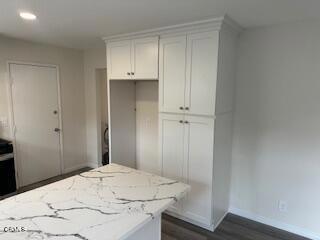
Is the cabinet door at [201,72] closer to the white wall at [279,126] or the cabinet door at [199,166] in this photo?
the cabinet door at [199,166]

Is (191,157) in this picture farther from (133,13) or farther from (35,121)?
(35,121)

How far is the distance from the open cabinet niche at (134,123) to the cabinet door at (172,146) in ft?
2.21

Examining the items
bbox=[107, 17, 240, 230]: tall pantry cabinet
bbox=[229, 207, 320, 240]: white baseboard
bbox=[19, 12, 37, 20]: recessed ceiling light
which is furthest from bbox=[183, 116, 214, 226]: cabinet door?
bbox=[19, 12, 37, 20]: recessed ceiling light

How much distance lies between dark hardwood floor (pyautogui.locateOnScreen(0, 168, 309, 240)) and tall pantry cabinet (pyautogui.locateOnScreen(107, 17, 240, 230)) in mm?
90

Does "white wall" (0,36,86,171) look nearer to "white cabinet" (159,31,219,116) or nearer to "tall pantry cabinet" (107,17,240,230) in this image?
"tall pantry cabinet" (107,17,240,230)

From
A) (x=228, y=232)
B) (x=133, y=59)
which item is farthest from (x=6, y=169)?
(x=228, y=232)

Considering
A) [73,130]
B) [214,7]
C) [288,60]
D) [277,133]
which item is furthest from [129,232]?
[73,130]

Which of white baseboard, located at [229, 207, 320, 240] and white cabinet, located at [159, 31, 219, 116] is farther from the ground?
white cabinet, located at [159, 31, 219, 116]

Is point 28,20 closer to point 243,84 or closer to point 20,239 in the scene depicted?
point 20,239

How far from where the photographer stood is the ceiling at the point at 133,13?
6.44ft

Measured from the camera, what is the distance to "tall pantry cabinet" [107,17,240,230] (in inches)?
97.7

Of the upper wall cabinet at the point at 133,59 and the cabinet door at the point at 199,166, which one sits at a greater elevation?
the upper wall cabinet at the point at 133,59

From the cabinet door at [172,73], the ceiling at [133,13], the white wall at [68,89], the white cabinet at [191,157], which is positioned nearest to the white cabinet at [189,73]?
the cabinet door at [172,73]

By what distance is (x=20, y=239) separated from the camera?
1115mm
